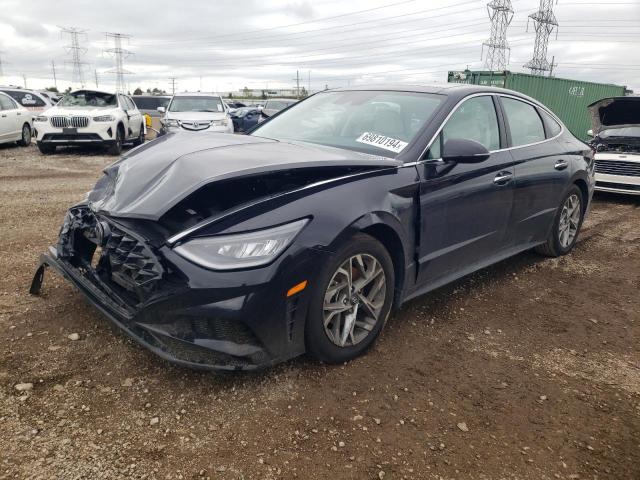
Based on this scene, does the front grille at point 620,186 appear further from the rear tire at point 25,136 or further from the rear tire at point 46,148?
the rear tire at point 25,136

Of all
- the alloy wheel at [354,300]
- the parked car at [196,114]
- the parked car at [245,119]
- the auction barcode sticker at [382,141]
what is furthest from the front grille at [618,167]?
the parked car at [245,119]

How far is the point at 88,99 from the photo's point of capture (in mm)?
12836

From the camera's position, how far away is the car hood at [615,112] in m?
8.74

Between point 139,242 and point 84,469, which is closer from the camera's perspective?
point 84,469

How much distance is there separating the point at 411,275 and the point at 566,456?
4.28 feet

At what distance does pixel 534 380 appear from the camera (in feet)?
9.53

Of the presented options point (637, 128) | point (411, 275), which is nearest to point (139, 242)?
point (411, 275)

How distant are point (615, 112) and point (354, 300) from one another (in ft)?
28.1

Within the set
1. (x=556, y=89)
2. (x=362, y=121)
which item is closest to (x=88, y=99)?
(x=362, y=121)

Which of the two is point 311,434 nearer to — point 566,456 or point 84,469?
point 84,469

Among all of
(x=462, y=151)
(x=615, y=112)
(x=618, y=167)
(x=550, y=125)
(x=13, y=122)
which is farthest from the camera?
(x=13, y=122)

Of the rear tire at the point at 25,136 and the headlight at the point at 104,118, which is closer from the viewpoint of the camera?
the headlight at the point at 104,118

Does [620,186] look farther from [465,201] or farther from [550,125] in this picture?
[465,201]

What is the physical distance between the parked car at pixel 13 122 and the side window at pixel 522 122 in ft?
43.4
